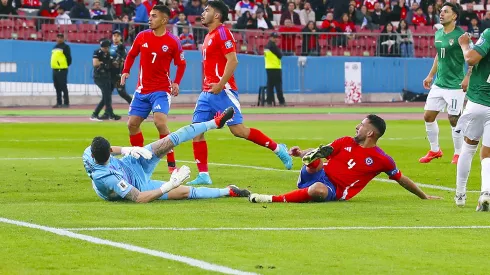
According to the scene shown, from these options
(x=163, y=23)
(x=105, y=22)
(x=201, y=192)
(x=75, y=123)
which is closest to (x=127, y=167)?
(x=201, y=192)

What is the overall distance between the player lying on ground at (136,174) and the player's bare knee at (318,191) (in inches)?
35.5

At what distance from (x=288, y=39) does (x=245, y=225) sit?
112 feet

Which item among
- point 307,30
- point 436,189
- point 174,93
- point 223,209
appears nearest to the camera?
point 223,209

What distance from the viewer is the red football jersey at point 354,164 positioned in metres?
12.5

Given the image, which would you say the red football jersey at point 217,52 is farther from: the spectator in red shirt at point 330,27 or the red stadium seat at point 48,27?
the spectator in red shirt at point 330,27

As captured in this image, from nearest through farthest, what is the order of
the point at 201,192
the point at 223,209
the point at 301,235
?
the point at 301,235 → the point at 223,209 → the point at 201,192

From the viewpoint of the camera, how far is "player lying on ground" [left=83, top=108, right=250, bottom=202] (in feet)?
39.9

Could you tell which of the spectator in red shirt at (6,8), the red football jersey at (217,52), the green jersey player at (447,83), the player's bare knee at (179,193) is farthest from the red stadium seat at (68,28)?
the player's bare knee at (179,193)

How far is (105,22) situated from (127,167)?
29.5 meters

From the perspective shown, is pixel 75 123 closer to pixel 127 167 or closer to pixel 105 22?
pixel 105 22

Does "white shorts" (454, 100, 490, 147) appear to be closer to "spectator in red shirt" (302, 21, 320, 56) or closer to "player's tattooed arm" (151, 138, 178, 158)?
"player's tattooed arm" (151, 138, 178, 158)

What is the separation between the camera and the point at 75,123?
100ft

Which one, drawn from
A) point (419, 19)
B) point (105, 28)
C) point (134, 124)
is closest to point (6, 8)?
point (105, 28)

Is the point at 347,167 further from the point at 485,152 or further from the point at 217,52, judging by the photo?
the point at 217,52
